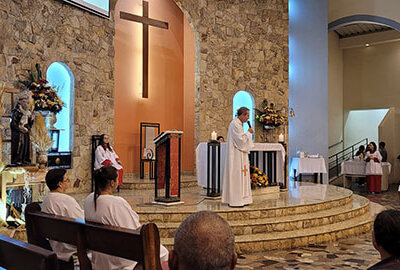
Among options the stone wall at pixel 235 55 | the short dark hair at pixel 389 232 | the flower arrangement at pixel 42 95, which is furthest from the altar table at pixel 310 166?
the short dark hair at pixel 389 232

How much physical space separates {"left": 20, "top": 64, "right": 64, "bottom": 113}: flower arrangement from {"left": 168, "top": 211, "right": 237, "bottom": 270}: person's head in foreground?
6.55m

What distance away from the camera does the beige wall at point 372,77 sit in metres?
17.3

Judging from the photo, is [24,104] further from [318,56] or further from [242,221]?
[318,56]

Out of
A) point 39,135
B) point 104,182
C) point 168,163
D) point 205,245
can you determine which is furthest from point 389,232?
point 39,135

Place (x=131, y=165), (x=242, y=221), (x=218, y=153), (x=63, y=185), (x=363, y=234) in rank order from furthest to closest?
(x=131, y=165), (x=218, y=153), (x=363, y=234), (x=242, y=221), (x=63, y=185)

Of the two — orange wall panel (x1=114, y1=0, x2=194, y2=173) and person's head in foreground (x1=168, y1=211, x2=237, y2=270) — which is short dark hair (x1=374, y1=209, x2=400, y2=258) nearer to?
person's head in foreground (x1=168, y1=211, x2=237, y2=270)

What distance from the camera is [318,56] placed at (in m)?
14.0

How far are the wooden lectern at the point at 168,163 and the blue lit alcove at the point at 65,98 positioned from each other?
9.43 feet

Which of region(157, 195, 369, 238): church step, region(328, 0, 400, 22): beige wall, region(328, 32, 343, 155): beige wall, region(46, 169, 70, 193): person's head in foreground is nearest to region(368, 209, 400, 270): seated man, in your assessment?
region(46, 169, 70, 193): person's head in foreground

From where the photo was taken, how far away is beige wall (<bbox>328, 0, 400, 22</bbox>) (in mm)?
13086

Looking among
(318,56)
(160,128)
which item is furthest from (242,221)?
(318,56)

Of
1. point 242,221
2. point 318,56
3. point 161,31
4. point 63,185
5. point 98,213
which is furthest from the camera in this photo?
point 318,56

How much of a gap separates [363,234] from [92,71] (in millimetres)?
6368

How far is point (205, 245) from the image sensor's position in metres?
1.27
